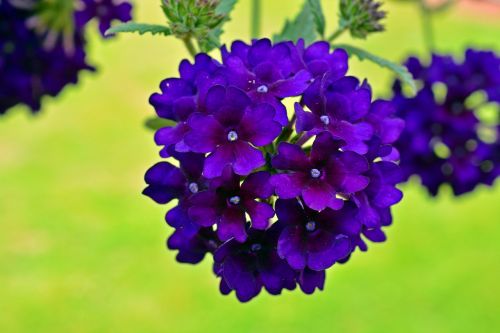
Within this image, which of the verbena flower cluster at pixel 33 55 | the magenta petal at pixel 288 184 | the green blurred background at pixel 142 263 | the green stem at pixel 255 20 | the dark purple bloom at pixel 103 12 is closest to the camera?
the magenta petal at pixel 288 184

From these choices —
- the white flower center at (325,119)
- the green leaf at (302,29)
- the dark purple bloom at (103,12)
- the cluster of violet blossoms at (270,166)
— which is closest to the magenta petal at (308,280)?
the cluster of violet blossoms at (270,166)

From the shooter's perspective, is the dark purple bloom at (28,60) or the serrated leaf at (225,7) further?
the dark purple bloom at (28,60)

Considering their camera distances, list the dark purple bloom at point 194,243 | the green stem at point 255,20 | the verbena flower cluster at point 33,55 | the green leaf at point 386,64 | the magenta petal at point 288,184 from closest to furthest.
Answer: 1. the magenta petal at point 288,184
2. the dark purple bloom at point 194,243
3. the green leaf at point 386,64
4. the green stem at point 255,20
5. the verbena flower cluster at point 33,55

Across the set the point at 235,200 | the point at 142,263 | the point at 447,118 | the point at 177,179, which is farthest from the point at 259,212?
the point at 142,263

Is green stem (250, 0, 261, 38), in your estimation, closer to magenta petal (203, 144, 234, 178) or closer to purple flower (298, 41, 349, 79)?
purple flower (298, 41, 349, 79)

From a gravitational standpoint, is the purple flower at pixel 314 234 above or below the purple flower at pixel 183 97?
below

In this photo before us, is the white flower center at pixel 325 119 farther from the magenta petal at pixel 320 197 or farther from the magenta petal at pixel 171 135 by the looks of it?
the magenta petal at pixel 171 135

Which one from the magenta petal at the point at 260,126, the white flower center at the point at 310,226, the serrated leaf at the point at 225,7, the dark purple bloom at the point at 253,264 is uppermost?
the serrated leaf at the point at 225,7
